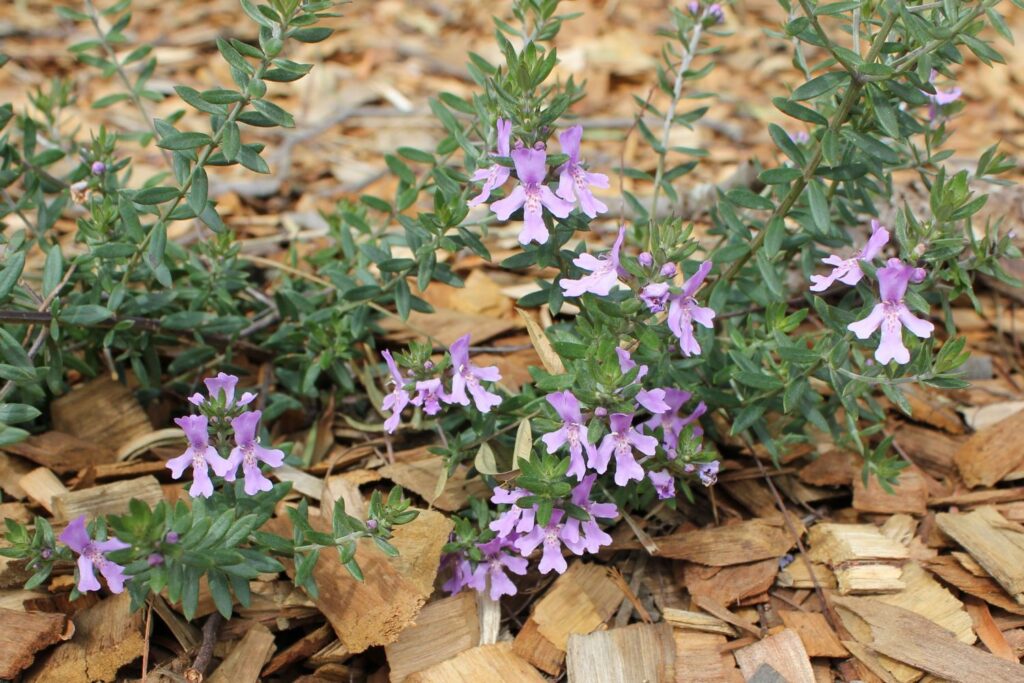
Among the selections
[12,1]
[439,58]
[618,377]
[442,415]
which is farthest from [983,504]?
[12,1]

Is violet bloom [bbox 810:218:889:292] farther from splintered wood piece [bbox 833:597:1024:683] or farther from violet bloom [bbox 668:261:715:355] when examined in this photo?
splintered wood piece [bbox 833:597:1024:683]

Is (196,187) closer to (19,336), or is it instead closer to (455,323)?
(19,336)

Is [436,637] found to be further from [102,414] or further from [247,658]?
[102,414]

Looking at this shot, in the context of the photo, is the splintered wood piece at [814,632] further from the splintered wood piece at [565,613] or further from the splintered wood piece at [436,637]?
the splintered wood piece at [436,637]

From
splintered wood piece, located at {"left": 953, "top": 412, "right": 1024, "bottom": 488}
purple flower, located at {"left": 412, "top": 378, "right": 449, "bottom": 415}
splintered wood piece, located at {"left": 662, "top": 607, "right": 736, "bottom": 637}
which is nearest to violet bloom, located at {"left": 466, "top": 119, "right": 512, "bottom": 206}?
purple flower, located at {"left": 412, "top": 378, "right": 449, "bottom": 415}

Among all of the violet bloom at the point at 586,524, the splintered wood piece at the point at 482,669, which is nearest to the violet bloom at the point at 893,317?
the violet bloom at the point at 586,524
